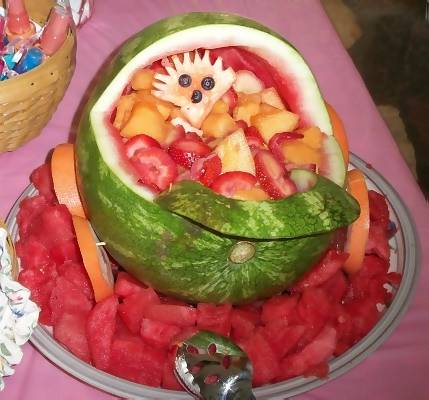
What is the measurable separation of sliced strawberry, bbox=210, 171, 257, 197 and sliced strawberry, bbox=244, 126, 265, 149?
7 centimetres

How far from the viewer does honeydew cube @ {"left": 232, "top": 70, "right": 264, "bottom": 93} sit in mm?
977

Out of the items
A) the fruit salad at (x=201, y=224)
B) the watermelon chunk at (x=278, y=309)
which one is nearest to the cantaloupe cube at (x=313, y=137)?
the fruit salad at (x=201, y=224)

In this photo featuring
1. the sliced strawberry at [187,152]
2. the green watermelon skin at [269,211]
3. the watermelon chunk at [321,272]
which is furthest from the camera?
the watermelon chunk at [321,272]

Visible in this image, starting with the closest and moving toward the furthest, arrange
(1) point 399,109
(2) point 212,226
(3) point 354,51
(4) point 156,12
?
(2) point 212,226 → (4) point 156,12 → (1) point 399,109 → (3) point 354,51

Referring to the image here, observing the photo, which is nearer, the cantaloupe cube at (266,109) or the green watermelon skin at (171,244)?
the green watermelon skin at (171,244)

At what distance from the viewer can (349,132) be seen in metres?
1.29

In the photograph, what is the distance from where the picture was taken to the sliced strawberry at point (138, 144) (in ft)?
2.83

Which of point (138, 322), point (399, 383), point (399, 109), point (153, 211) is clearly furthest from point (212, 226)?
point (399, 109)

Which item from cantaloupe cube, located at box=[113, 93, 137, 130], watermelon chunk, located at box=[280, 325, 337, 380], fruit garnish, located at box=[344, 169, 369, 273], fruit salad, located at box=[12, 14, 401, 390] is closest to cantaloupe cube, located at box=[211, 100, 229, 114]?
fruit salad, located at box=[12, 14, 401, 390]

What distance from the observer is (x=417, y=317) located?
3.30 ft

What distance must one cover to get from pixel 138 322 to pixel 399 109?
5.08 feet

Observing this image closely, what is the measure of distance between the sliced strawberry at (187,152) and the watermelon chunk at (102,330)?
0.20m

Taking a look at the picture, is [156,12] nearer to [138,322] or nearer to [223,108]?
[223,108]

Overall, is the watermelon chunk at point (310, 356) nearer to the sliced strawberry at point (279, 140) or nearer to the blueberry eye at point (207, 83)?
the sliced strawberry at point (279, 140)
